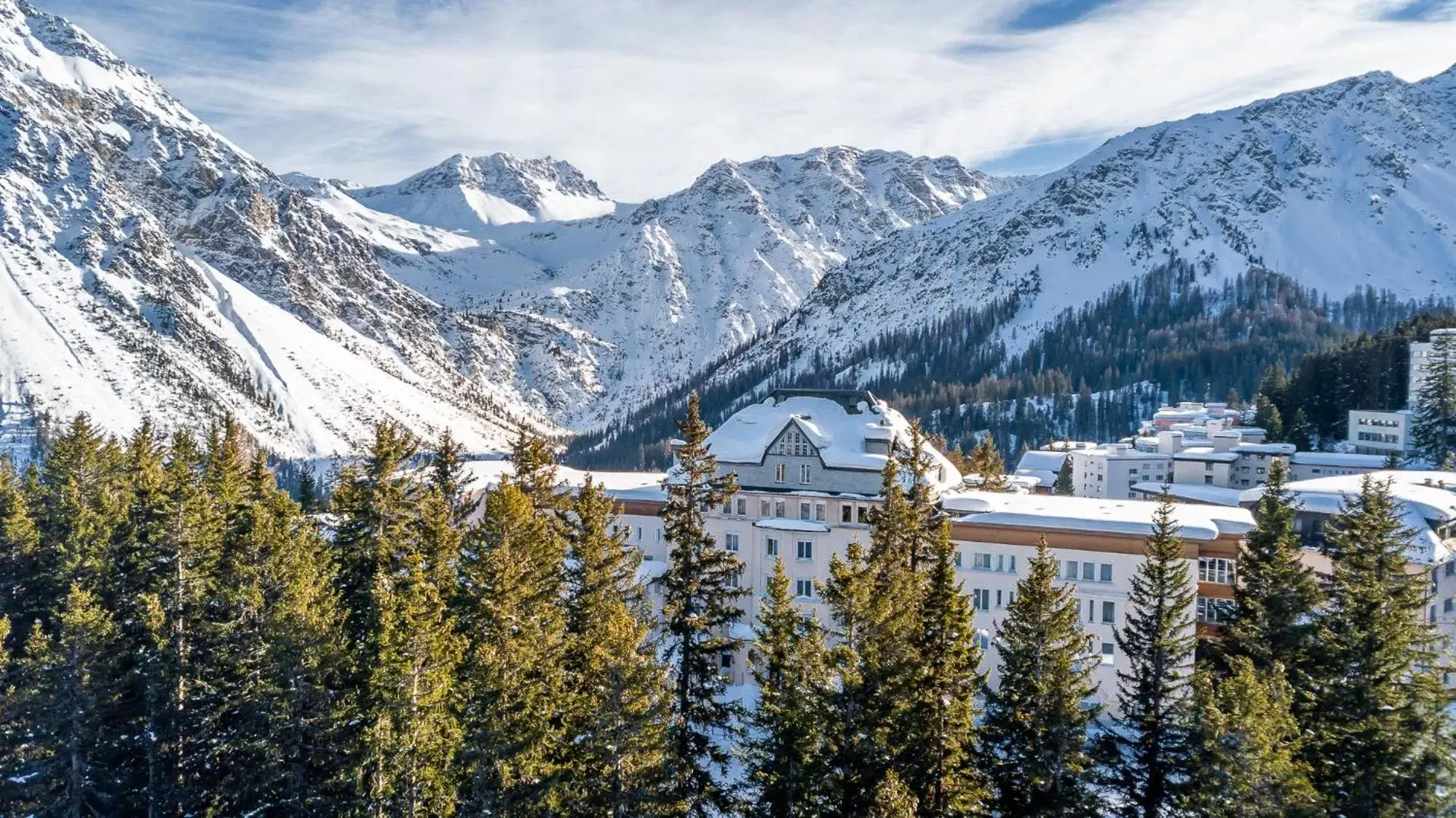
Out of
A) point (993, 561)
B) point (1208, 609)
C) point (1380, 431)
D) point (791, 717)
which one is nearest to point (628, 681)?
point (791, 717)

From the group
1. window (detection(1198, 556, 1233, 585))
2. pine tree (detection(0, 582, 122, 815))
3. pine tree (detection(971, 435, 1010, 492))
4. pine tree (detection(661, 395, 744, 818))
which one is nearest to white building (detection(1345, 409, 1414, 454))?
pine tree (detection(971, 435, 1010, 492))

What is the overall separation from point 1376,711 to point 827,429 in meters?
33.3

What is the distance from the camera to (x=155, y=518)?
134 feet

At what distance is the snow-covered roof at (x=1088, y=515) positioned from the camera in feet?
152

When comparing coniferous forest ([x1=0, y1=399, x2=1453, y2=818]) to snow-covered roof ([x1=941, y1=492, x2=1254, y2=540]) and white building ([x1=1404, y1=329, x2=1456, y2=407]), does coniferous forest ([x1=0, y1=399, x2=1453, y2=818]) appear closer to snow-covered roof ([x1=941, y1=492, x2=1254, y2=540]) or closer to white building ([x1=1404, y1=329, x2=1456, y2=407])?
snow-covered roof ([x1=941, y1=492, x2=1254, y2=540])

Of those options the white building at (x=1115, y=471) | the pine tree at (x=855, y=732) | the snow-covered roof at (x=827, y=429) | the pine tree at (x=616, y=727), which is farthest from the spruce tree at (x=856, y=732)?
the white building at (x=1115, y=471)

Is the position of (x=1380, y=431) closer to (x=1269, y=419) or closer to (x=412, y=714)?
(x=1269, y=419)

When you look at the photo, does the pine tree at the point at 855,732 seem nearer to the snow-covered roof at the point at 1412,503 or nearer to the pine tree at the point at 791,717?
the pine tree at the point at 791,717

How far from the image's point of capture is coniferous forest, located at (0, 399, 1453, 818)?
28.5 metres

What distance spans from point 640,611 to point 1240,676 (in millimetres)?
21056

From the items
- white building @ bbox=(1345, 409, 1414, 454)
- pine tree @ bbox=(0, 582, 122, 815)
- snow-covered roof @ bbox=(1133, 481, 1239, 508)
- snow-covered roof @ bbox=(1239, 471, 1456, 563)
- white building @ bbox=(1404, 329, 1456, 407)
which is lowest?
pine tree @ bbox=(0, 582, 122, 815)

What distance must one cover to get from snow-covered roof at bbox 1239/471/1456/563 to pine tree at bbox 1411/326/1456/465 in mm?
30423

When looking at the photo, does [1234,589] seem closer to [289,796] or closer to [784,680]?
[784,680]

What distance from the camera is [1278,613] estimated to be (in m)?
35.8
